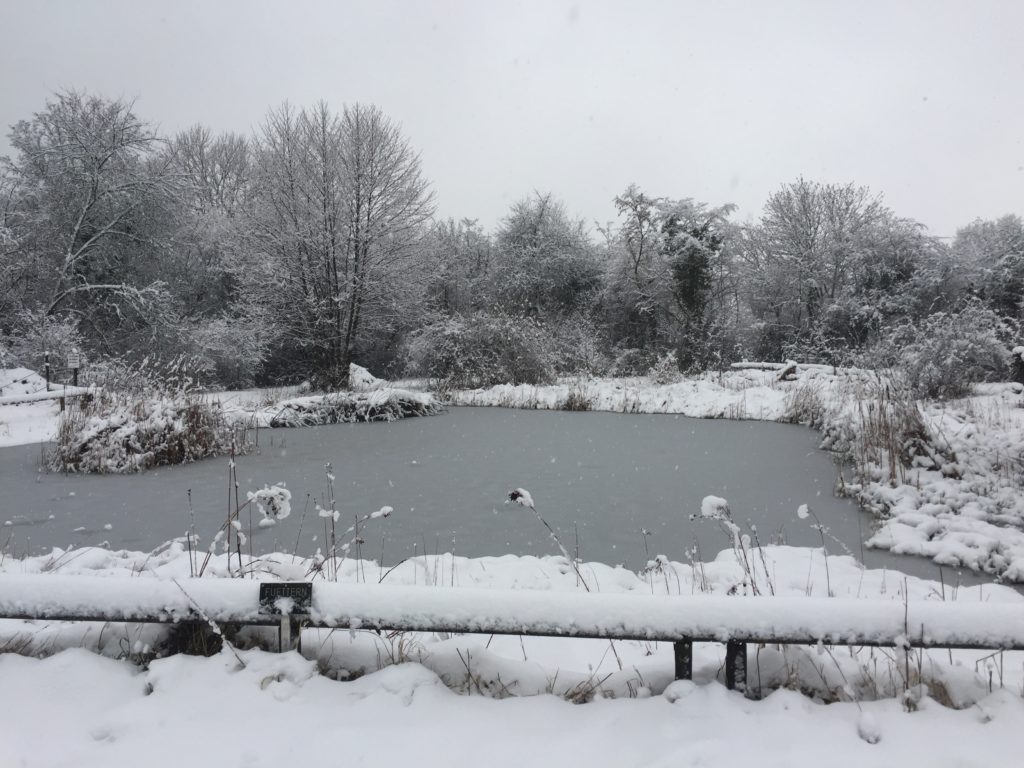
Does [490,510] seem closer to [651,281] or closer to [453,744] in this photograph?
[453,744]

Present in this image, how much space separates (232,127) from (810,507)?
992 inches

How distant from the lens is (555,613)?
64.9 inches

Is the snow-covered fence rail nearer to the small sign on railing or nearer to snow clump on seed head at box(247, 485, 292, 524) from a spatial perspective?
the small sign on railing

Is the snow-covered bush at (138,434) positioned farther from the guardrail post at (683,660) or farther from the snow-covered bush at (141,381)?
the guardrail post at (683,660)

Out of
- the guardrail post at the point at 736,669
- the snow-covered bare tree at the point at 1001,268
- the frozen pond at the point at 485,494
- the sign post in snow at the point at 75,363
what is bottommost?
the frozen pond at the point at 485,494

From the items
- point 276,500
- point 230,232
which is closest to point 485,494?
point 276,500

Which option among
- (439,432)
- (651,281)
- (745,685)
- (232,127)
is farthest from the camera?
(232,127)

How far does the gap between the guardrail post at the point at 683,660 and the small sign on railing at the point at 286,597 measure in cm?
111

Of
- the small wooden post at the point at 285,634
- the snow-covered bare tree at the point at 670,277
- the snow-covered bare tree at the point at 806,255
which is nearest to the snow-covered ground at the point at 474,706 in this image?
the small wooden post at the point at 285,634

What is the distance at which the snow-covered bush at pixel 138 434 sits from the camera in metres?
6.23

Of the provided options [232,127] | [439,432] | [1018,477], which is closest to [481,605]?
[1018,477]

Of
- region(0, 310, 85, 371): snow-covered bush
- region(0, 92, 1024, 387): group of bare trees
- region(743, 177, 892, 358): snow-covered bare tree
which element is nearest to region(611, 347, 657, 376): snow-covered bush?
region(0, 92, 1024, 387): group of bare trees

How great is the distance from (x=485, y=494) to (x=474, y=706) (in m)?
3.52

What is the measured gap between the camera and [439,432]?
9.27 metres
